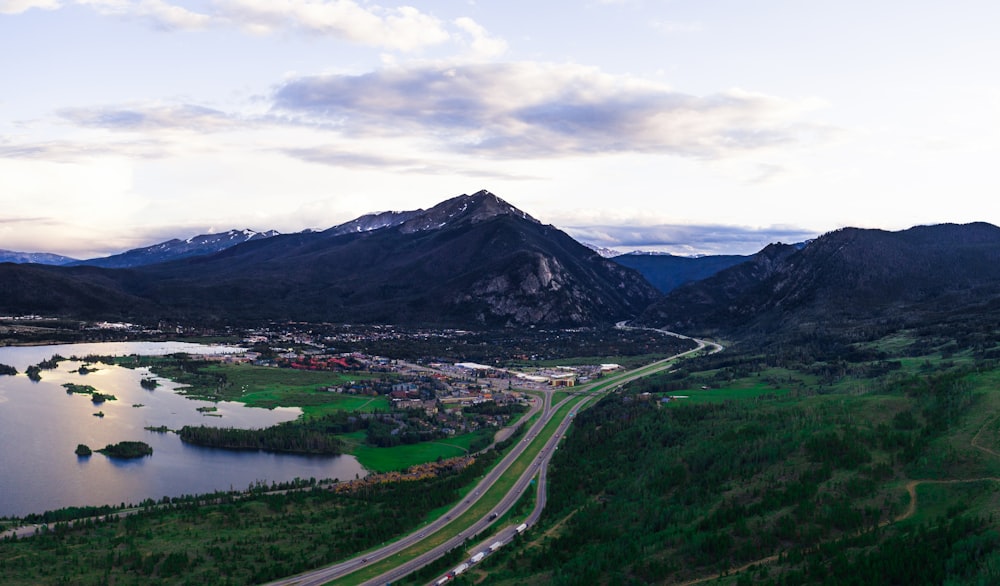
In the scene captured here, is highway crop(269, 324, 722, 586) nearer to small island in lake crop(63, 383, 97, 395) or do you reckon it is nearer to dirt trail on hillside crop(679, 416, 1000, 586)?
dirt trail on hillside crop(679, 416, 1000, 586)

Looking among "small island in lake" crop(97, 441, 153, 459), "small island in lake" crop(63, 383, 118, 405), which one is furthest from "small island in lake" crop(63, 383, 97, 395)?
"small island in lake" crop(97, 441, 153, 459)

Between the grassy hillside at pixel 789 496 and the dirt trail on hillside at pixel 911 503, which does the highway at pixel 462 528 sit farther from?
the dirt trail on hillside at pixel 911 503

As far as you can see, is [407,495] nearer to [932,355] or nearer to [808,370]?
[808,370]

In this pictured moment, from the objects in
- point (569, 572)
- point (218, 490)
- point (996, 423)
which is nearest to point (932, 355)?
point (996, 423)

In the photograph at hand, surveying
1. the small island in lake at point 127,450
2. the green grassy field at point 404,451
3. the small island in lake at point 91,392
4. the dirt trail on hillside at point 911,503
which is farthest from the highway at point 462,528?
the small island in lake at point 91,392

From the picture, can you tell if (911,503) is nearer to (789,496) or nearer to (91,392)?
(789,496)
